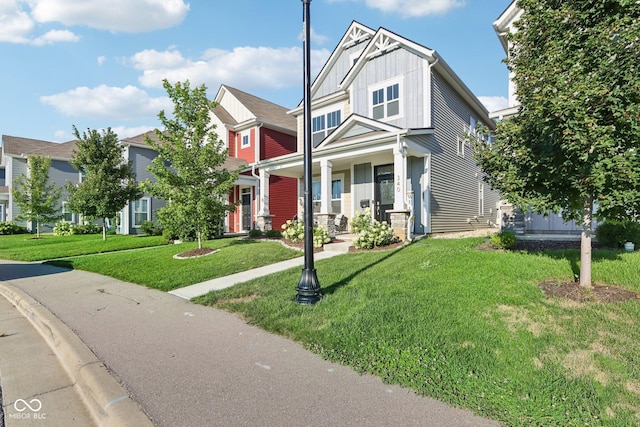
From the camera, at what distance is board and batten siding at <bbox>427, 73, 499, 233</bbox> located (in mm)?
13078

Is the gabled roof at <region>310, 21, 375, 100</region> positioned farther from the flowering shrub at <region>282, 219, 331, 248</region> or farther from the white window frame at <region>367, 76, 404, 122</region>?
the flowering shrub at <region>282, 219, 331, 248</region>

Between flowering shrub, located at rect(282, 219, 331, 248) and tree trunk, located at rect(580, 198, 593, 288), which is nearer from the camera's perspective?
tree trunk, located at rect(580, 198, 593, 288)

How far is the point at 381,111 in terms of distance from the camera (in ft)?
45.3

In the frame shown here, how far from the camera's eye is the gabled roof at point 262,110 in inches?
788

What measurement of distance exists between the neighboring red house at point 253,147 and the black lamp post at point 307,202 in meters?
12.9

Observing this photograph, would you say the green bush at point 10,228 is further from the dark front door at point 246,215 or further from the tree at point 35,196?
the dark front door at point 246,215

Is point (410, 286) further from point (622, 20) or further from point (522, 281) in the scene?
point (622, 20)

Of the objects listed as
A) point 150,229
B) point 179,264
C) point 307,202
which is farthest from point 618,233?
point 150,229

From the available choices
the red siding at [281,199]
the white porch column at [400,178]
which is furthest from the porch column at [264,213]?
the white porch column at [400,178]

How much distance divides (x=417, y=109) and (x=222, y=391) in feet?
39.8

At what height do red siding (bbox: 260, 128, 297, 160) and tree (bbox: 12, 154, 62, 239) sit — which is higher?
red siding (bbox: 260, 128, 297, 160)

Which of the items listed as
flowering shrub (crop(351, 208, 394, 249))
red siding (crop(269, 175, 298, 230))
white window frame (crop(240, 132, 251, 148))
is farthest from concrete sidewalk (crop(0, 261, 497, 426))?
white window frame (crop(240, 132, 251, 148))

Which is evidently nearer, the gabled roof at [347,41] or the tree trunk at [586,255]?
the tree trunk at [586,255]

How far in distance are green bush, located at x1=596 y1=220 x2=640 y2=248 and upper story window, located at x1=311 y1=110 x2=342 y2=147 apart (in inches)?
427
